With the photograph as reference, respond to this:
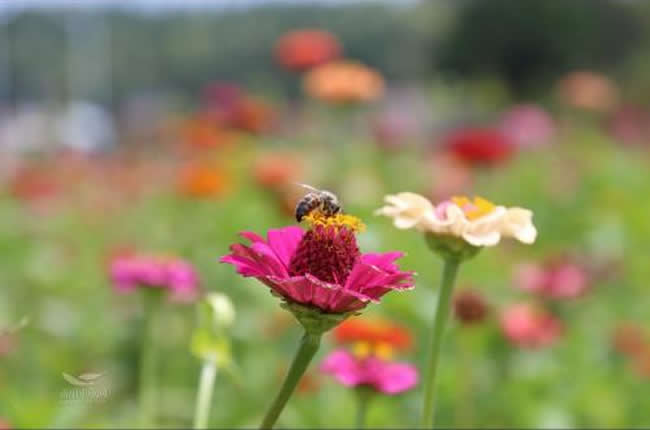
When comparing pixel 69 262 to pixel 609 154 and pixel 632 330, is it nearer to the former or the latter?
pixel 632 330

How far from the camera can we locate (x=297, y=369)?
0.50m

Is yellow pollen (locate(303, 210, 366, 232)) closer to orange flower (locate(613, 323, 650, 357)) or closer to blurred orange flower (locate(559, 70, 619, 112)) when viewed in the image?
orange flower (locate(613, 323, 650, 357))

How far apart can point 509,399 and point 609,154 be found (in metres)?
2.38

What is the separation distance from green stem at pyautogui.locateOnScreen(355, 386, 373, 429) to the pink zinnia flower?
0.20m

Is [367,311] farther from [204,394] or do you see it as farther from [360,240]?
[204,394]

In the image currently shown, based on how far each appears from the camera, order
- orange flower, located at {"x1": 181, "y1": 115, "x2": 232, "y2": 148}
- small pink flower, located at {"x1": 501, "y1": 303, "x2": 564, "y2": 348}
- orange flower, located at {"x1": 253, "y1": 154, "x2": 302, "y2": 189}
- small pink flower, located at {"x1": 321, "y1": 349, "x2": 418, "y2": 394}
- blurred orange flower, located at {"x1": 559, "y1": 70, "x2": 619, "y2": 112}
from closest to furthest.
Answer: small pink flower, located at {"x1": 321, "y1": 349, "x2": 418, "y2": 394}
small pink flower, located at {"x1": 501, "y1": 303, "x2": 564, "y2": 348}
orange flower, located at {"x1": 253, "y1": 154, "x2": 302, "y2": 189}
orange flower, located at {"x1": 181, "y1": 115, "x2": 232, "y2": 148}
blurred orange flower, located at {"x1": 559, "y1": 70, "x2": 619, "y2": 112}

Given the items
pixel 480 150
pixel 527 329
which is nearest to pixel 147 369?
pixel 527 329

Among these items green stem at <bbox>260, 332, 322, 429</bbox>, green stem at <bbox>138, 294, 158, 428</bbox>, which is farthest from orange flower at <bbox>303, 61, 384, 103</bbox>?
green stem at <bbox>260, 332, 322, 429</bbox>

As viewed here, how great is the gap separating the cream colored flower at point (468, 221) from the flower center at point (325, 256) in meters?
0.08

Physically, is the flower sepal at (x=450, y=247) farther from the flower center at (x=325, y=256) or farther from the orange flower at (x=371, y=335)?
the orange flower at (x=371, y=335)

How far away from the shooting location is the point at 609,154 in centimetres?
339

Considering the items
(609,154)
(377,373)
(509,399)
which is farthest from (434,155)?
(377,373)

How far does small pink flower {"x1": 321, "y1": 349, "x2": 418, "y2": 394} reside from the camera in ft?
2.31

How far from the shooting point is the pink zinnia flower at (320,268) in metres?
0.48
